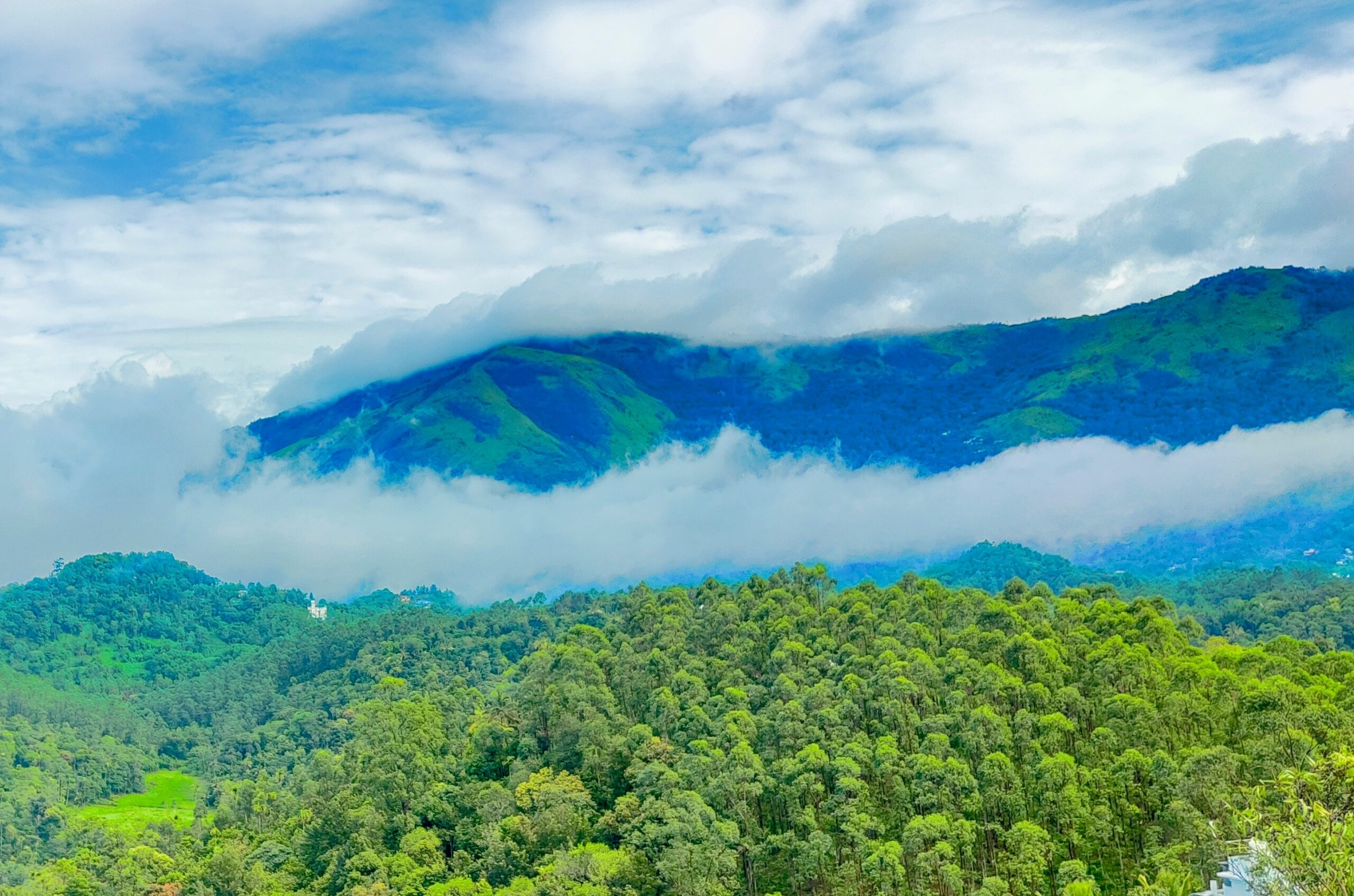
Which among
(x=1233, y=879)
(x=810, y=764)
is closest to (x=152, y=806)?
(x=810, y=764)

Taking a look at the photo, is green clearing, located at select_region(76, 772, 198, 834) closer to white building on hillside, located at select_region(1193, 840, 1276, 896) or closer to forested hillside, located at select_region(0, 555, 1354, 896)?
forested hillside, located at select_region(0, 555, 1354, 896)

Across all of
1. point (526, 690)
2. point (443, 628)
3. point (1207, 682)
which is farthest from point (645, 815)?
point (443, 628)

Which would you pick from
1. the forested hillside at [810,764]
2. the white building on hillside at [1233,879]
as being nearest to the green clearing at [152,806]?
the forested hillside at [810,764]

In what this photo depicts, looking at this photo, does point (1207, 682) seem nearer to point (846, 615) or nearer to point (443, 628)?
point (846, 615)

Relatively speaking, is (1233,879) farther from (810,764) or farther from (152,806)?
(152,806)

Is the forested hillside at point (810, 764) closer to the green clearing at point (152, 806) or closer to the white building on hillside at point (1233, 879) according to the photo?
the white building on hillside at point (1233, 879)

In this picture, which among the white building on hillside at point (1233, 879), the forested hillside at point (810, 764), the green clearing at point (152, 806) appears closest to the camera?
the white building on hillside at point (1233, 879)
